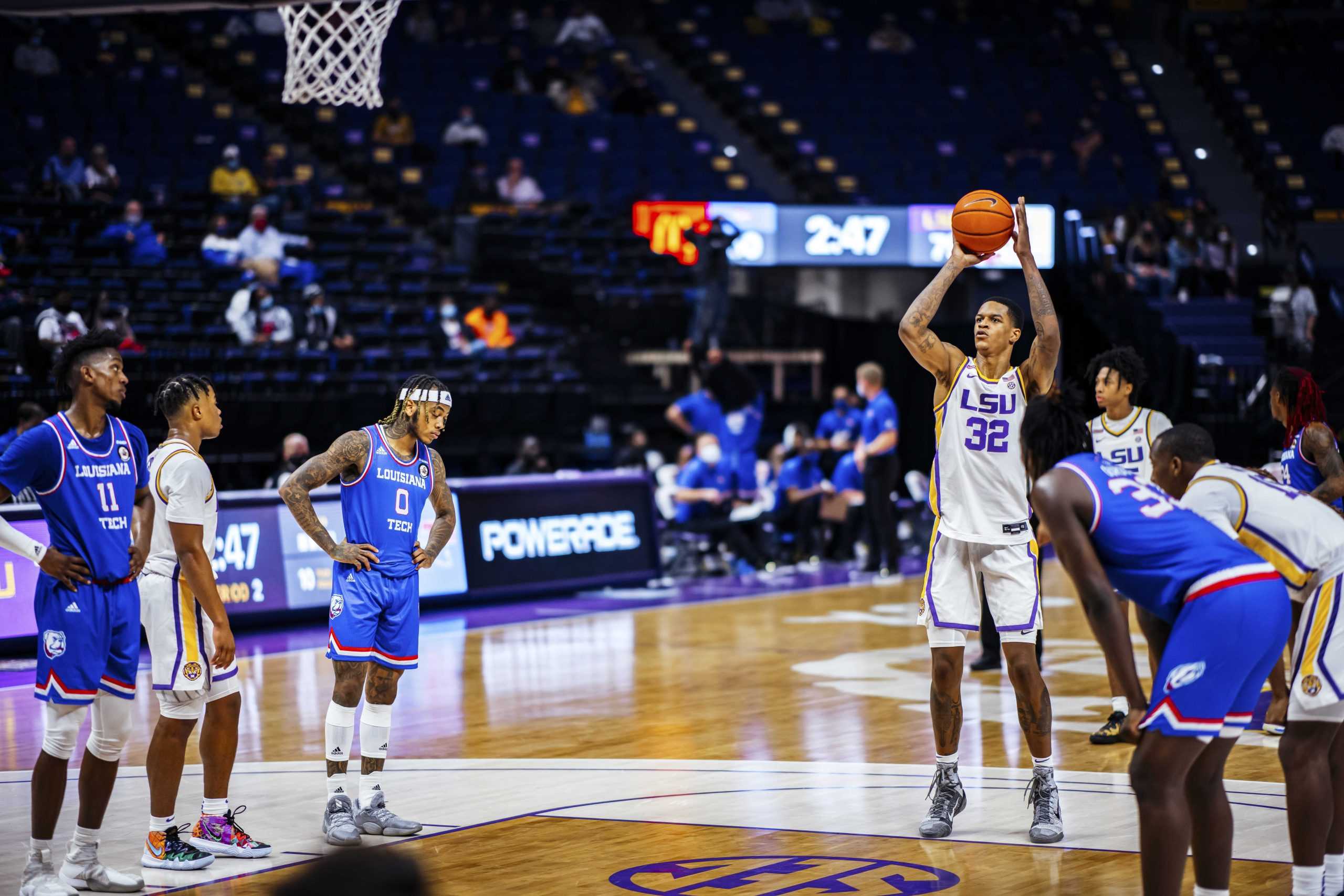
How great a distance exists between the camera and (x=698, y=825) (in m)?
6.24

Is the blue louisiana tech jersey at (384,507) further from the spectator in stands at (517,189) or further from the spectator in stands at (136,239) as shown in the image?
the spectator in stands at (517,189)

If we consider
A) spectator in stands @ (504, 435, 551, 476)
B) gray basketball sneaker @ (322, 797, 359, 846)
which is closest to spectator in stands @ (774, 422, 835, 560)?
spectator in stands @ (504, 435, 551, 476)

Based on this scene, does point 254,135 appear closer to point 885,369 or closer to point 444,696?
point 885,369

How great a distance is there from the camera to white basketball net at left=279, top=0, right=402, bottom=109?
10.4 meters

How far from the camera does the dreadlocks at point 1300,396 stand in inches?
269

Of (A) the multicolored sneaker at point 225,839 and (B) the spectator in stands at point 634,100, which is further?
(B) the spectator in stands at point 634,100

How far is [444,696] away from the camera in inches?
372

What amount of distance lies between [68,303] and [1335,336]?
13789 mm

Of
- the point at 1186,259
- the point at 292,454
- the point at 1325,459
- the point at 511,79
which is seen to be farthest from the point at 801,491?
the point at 511,79

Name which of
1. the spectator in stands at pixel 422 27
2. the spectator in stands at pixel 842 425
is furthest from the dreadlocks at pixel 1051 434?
the spectator in stands at pixel 422 27

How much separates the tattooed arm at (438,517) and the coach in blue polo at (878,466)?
7612 mm

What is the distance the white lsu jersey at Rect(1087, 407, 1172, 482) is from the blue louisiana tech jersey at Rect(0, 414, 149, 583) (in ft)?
15.2

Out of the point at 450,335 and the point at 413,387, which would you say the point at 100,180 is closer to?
the point at 450,335

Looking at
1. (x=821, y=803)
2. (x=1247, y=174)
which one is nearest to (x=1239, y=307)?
(x=1247, y=174)
